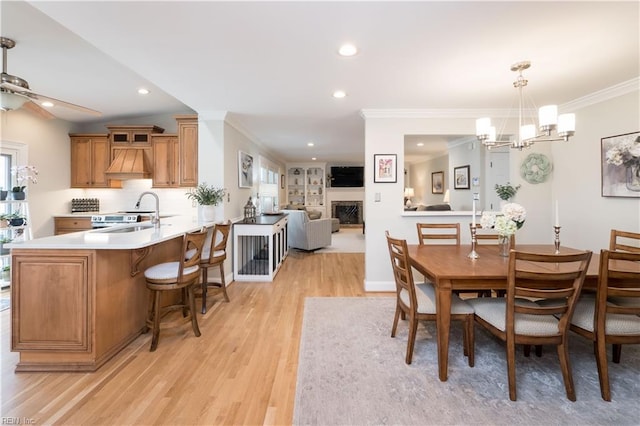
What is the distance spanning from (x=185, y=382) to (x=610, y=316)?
9.11 ft

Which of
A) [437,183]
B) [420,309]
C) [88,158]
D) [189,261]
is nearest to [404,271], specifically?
[420,309]

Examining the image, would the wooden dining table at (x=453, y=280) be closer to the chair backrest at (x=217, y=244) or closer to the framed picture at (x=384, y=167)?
the framed picture at (x=384, y=167)

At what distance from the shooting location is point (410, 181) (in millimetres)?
10953

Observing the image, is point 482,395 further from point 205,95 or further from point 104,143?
point 104,143

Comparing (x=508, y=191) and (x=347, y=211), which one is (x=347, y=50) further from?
(x=347, y=211)

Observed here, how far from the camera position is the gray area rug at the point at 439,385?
1.72 m

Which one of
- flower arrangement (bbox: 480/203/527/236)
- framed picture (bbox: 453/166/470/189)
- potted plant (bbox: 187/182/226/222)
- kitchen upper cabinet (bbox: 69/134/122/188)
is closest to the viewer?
flower arrangement (bbox: 480/203/527/236)

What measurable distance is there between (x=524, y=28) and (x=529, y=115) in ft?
7.55

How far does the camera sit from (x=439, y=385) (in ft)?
6.58

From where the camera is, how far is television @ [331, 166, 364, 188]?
11023 millimetres

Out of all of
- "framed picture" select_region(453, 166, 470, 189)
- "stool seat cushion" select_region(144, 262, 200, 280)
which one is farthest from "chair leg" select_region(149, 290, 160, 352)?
"framed picture" select_region(453, 166, 470, 189)

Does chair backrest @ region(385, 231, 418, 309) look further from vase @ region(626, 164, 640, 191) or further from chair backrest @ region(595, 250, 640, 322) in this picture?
vase @ region(626, 164, 640, 191)

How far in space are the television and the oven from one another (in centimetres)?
720

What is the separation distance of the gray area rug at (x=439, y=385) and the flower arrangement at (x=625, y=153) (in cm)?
179
